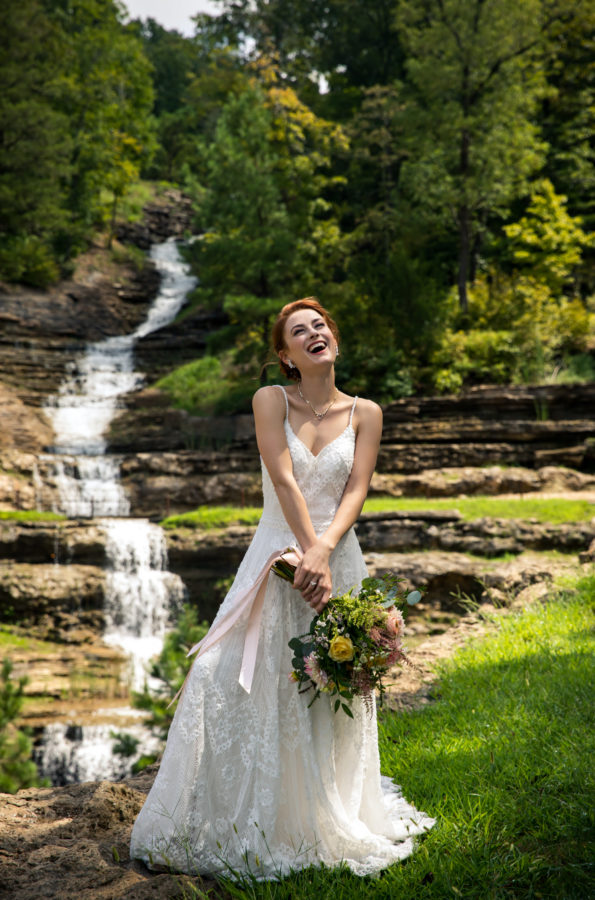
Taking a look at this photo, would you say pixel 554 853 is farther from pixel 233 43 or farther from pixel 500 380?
pixel 233 43

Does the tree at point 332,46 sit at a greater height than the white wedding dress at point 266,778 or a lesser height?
greater

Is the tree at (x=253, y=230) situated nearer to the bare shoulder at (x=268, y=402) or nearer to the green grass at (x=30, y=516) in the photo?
the green grass at (x=30, y=516)

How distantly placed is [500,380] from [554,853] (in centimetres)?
1424

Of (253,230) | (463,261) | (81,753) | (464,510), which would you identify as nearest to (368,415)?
(81,753)

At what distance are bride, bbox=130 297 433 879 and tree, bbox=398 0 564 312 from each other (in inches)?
615

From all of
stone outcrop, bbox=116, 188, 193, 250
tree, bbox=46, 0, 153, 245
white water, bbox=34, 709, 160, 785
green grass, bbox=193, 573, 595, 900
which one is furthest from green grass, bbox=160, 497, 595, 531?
stone outcrop, bbox=116, 188, 193, 250

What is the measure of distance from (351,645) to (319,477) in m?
0.69

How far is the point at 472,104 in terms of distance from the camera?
17.7m

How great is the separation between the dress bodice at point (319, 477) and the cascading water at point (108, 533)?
6203 mm

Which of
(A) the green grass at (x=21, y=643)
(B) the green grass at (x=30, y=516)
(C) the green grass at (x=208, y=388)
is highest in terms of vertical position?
(C) the green grass at (x=208, y=388)

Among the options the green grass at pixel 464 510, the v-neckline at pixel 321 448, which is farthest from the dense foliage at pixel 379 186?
the v-neckline at pixel 321 448

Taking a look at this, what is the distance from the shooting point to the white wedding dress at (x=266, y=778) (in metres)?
2.43

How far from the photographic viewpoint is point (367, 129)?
2206 centimetres

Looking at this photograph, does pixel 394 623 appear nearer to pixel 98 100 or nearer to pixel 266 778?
pixel 266 778
